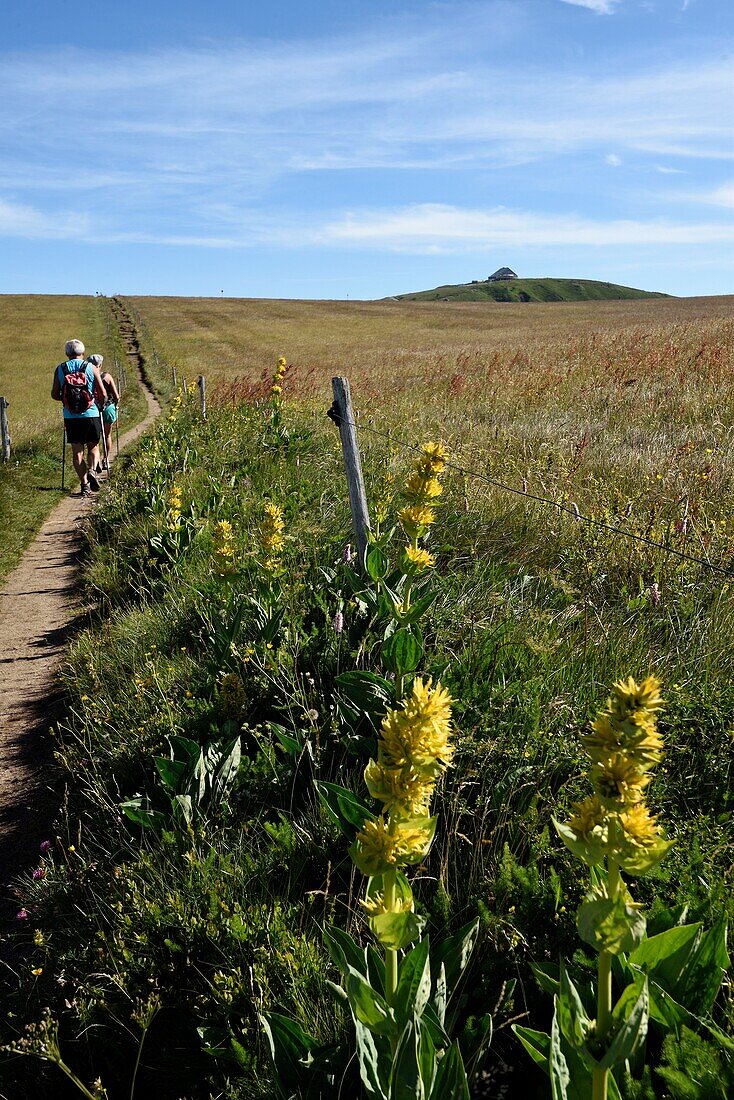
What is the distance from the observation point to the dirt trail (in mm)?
4223

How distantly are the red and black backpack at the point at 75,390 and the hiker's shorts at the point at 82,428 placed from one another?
120mm

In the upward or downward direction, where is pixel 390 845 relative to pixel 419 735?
downward

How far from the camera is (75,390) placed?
1117 centimetres

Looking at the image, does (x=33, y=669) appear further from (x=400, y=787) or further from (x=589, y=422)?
(x=589, y=422)

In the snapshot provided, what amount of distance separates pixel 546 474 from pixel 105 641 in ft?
13.5

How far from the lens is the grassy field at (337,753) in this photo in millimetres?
2430

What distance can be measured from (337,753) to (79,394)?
362 inches

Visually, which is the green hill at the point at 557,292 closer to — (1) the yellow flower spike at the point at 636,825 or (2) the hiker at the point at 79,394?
(2) the hiker at the point at 79,394

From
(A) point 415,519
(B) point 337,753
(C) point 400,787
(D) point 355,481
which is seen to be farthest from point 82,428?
(C) point 400,787

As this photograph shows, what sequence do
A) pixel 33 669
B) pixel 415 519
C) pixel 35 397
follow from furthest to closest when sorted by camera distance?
pixel 35 397 < pixel 33 669 < pixel 415 519

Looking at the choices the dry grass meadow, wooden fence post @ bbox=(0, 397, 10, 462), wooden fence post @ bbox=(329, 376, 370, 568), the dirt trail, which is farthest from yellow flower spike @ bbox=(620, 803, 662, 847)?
wooden fence post @ bbox=(0, 397, 10, 462)

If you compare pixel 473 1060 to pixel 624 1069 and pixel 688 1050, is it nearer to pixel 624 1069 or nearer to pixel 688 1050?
pixel 624 1069

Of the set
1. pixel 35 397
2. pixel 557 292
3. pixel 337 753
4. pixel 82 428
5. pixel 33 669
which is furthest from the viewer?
pixel 557 292

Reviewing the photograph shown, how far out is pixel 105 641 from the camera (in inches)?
225
